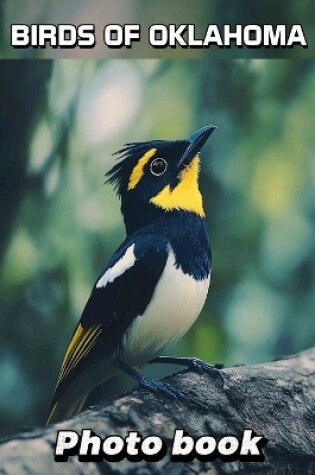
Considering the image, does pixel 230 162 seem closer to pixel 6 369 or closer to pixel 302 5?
pixel 302 5

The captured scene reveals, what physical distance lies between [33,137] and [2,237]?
0.31m

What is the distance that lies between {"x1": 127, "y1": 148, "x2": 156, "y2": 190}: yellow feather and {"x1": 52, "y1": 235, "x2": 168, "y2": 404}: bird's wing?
0.53ft

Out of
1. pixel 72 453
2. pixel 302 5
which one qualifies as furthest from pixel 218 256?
pixel 72 453

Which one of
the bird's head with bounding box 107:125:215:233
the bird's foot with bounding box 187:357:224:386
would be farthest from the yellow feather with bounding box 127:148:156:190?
the bird's foot with bounding box 187:357:224:386

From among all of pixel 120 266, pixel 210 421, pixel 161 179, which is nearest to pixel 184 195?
pixel 161 179

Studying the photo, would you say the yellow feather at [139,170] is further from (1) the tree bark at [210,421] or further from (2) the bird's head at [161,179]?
(1) the tree bark at [210,421]

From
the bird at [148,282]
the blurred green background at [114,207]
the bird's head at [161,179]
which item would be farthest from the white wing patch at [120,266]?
the blurred green background at [114,207]

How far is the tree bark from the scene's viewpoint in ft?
4.30

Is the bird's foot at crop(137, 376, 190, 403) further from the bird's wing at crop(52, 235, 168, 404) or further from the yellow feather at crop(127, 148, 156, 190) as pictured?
the yellow feather at crop(127, 148, 156, 190)

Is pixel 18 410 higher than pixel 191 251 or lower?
lower

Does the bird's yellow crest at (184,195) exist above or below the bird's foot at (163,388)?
above

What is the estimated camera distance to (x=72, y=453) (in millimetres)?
1312

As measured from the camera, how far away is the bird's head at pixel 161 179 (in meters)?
1.83

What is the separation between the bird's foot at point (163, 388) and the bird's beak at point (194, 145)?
1.83 ft
